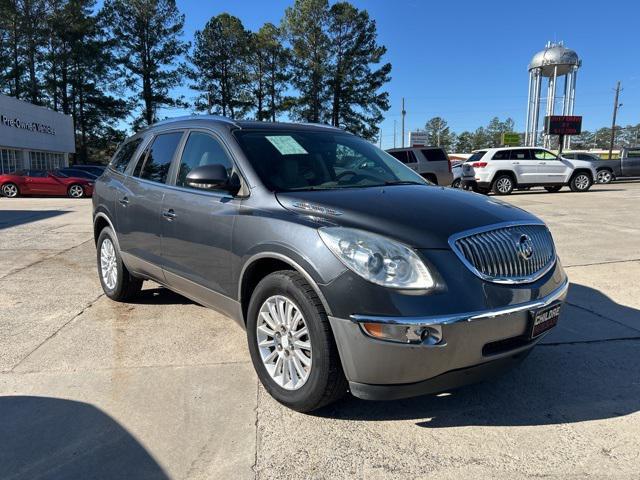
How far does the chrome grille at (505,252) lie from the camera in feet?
8.84

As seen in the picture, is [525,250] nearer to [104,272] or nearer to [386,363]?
[386,363]

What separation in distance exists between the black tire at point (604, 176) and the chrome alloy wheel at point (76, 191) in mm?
26130

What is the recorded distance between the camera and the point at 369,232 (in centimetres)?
269

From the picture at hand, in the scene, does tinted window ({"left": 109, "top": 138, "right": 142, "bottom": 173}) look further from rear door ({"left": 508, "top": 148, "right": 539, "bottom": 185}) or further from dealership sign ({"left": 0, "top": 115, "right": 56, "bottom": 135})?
dealership sign ({"left": 0, "top": 115, "right": 56, "bottom": 135})

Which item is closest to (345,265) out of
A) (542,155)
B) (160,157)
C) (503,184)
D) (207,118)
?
(207,118)

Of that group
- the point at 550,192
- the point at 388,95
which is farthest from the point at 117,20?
the point at 550,192

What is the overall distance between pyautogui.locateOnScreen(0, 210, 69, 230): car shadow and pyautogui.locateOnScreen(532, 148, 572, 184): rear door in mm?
17168

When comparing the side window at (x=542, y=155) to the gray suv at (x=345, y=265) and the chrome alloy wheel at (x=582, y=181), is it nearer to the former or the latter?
the chrome alloy wheel at (x=582, y=181)

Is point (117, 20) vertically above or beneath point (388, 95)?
above

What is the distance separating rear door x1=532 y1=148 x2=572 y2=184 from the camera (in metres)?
20.0

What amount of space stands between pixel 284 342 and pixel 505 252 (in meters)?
1.37

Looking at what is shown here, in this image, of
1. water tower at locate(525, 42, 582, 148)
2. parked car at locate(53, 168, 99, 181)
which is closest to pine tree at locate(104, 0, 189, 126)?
parked car at locate(53, 168, 99, 181)

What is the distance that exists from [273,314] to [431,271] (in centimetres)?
103

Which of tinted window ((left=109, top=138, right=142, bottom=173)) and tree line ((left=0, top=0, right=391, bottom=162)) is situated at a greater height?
tree line ((left=0, top=0, right=391, bottom=162))
